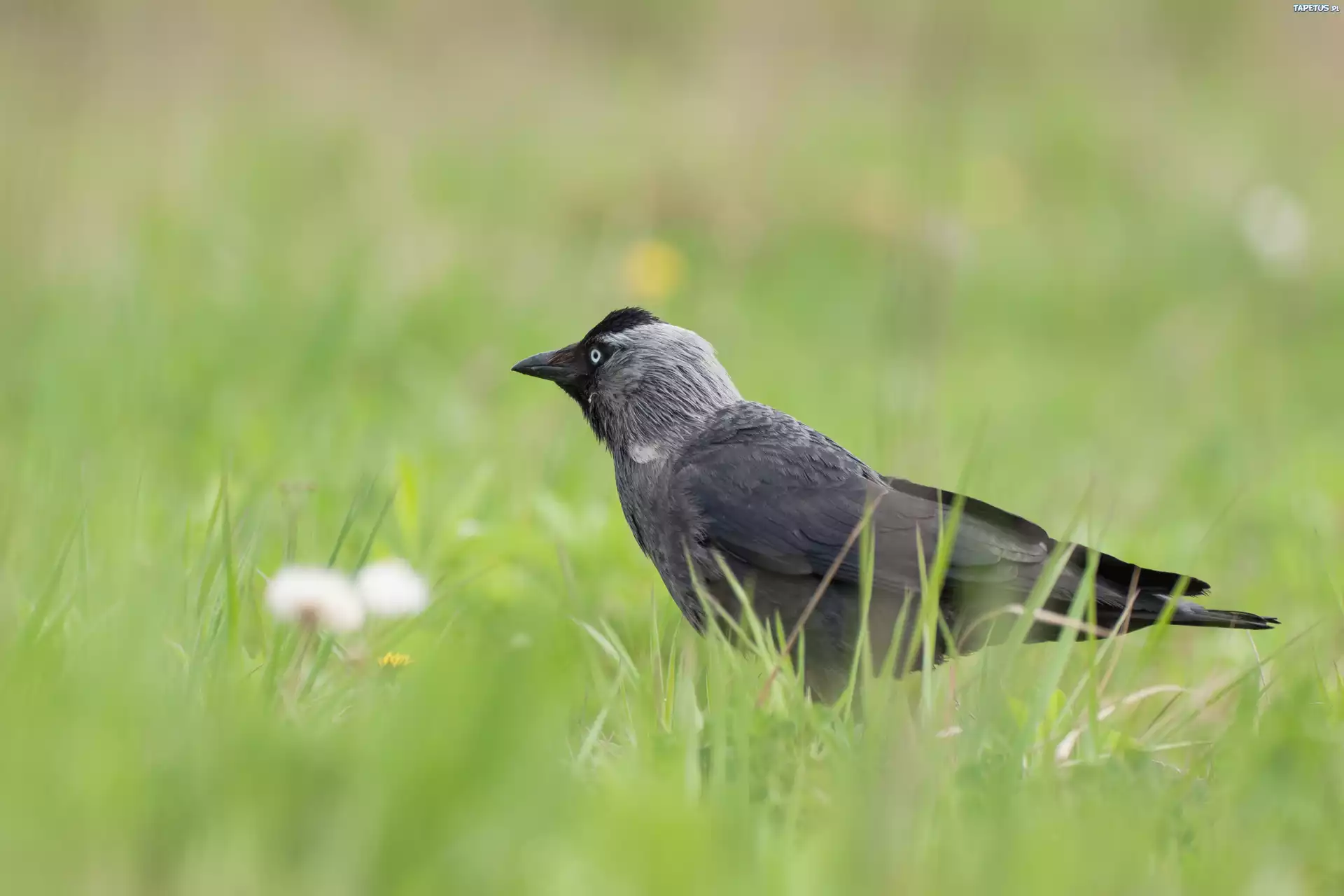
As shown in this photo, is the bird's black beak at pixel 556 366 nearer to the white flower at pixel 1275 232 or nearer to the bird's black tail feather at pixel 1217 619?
the bird's black tail feather at pixel 1217 619

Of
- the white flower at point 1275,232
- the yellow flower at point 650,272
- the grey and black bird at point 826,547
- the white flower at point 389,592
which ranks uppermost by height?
the white flower at point 1275,232

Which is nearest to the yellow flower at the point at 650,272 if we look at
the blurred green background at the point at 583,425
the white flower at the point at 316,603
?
the blurred green background at the point at 583,425

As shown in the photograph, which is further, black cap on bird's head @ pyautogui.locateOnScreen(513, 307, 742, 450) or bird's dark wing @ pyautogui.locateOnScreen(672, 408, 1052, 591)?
black cap on bird's head @ pyautogui.locateOnScreen(513, 307, 742, 450)

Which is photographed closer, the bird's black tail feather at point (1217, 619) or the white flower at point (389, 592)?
the white flower at point (389, 592)

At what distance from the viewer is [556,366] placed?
395 cm

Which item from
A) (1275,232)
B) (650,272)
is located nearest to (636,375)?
(650,272)

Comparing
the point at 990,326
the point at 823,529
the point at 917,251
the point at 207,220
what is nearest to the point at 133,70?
the point at 207,220

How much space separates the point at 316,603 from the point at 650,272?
14.9ft

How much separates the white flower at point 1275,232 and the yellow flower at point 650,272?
4216mm

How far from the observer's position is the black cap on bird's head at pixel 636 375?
3.68 metres

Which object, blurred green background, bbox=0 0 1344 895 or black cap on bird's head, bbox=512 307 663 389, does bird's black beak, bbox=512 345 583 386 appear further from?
blurred green background, bbox=0 0 1344 895

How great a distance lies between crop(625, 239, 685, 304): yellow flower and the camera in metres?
6.39

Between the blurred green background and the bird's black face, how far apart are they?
1.04 ft

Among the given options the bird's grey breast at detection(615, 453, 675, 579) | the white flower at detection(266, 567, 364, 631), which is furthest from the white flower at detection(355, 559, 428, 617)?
the bird's grey breast at detection(615, 453, 675, 579)
